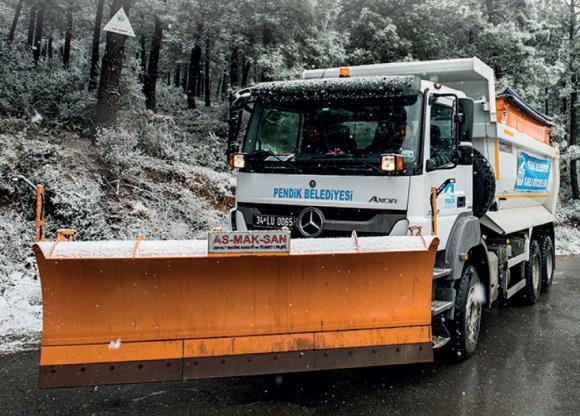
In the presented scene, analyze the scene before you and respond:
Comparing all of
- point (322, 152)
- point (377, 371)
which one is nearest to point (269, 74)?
point (322, 152)

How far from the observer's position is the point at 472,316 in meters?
5.43

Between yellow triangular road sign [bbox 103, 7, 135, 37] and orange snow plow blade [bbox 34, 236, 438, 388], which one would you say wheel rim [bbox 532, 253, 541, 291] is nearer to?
orange snow plow blade [bbox 34, 236, 438, 388]

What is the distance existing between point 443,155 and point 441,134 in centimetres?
20

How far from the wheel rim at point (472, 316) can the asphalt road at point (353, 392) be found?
0.78ft

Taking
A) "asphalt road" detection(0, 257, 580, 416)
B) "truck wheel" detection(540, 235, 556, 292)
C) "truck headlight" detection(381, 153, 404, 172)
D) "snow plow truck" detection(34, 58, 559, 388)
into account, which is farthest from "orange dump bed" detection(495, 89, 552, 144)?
"asphalt road" detection(0, 257, 580, 416)

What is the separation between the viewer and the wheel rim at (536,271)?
8.38 metres

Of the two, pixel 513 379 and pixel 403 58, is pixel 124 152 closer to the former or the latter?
pixel 513 379

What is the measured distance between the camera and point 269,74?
1488 cm

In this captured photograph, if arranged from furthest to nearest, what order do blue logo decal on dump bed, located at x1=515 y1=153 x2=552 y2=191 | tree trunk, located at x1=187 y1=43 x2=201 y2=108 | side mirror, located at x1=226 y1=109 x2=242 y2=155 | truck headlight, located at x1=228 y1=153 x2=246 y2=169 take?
1. tree trunk, located at x1=187 y1=43 x2=201 y2=108
2. blue logo decal on dump bed, located at x1=515 y1=153 x2=552 y2=191
3. side mirror, located at x1=226 y1=109 x2=242 y2=155
4. truck headlight, located at x1=228 y1=153 x2=246 y2=169

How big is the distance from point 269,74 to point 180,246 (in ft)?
39.1

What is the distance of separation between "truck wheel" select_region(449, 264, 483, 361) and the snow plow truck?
0.02 m

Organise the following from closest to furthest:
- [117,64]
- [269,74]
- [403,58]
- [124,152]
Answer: [124,152] < [117,64] < [269,74] < [403,58]

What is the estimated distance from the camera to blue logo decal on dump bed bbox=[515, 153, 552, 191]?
780 cm

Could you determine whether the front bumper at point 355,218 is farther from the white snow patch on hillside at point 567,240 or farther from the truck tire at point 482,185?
the white snow patch on hillside at point 567,240
